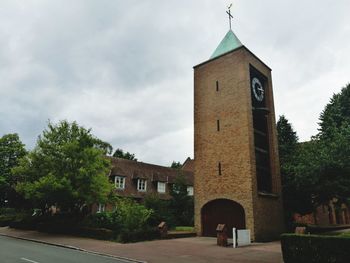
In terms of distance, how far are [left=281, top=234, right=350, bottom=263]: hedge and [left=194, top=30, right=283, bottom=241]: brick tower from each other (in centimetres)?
944

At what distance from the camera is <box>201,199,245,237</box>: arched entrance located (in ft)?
76.6

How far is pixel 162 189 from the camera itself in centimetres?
4259

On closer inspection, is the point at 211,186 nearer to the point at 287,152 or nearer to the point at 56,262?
the point at 287,152

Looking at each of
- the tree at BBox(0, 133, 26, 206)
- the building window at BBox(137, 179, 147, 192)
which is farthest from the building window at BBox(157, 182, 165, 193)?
the tree at BBox(0, 133, 26, 206)

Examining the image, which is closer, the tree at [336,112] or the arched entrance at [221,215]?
→ the tree at [336,112]

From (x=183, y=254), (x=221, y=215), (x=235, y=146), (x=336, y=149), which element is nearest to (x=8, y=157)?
(x=221, y=215)

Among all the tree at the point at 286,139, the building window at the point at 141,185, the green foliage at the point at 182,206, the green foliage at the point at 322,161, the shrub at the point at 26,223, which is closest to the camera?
the green foliage at the point at 322,161

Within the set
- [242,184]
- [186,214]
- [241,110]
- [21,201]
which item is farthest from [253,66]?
[21,201]

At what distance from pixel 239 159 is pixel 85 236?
12.4m

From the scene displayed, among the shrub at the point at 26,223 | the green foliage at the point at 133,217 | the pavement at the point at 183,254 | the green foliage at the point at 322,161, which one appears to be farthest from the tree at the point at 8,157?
the green foliage at the point at 322,161

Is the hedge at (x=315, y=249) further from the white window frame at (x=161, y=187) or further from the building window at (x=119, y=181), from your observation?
the white window frame at (x=161, y=187)

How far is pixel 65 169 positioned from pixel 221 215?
12355mm

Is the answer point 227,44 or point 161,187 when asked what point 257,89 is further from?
point 161,187

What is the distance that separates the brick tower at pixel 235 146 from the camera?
23.2 metres
